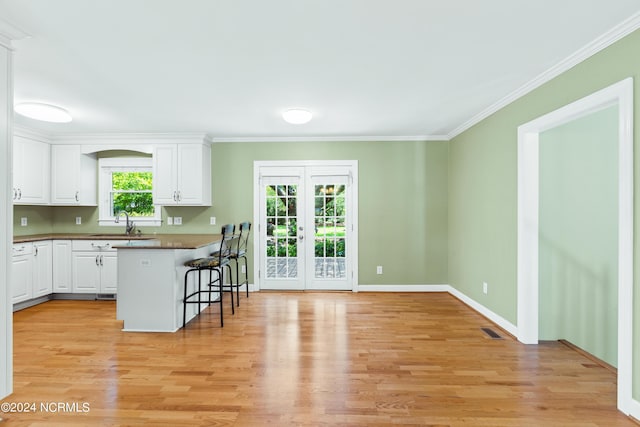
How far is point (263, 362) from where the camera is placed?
2824 mm

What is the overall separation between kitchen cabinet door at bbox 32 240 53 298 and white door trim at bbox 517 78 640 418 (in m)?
5.94

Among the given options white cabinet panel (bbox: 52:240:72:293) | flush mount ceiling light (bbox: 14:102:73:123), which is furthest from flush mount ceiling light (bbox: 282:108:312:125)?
white cabinet panel (bbox: 52:240:72:293)

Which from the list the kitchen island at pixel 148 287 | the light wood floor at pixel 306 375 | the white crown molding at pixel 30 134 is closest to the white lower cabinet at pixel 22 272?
the light wood floor at pixel 306 375

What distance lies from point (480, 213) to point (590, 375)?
2.02m

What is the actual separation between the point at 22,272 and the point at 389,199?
5.12m

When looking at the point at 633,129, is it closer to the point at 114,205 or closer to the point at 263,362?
the point at 263,362

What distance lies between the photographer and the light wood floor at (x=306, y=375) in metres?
2.10

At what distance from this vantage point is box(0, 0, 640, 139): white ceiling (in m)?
1.99

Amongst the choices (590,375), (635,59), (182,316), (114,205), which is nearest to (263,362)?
(182,316)

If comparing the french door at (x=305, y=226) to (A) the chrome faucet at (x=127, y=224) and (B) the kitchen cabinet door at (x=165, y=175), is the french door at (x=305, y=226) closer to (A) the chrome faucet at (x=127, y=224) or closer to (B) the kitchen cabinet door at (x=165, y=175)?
(B) the kitchen cabinet door at (x=165, y=175)

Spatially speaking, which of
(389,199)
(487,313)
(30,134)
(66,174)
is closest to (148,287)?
(66,174)

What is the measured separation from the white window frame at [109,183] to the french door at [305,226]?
5.69ft

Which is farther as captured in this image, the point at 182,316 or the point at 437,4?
the point at 182,316

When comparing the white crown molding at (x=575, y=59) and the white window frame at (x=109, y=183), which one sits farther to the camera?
the white window frame at (x=109, y=183)
